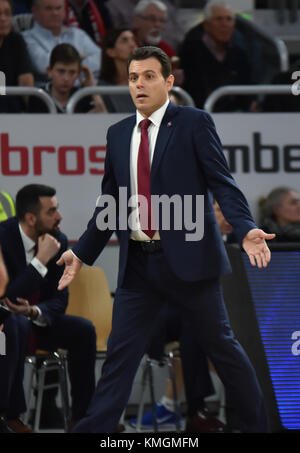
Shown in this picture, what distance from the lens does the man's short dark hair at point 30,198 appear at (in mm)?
5941

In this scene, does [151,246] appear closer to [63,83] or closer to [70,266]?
[70,266]

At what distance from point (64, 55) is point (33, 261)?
1.93 meters

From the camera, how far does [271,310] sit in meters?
4.37

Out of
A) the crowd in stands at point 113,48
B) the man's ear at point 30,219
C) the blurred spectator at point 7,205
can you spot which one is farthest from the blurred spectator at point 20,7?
the man's ear at point 30,219

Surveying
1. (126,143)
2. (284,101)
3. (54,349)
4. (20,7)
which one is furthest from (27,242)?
(20,7)

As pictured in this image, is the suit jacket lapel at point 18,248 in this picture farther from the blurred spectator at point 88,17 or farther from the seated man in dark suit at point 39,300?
the blurred spectator at point 88,17

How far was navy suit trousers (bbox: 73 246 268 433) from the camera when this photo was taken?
4070mm

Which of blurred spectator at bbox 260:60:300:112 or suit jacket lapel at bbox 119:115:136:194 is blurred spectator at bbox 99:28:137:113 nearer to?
blurred spectator at bbox 260:60:300:112

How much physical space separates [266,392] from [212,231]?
2.70 feet

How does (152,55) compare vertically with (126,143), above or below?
above

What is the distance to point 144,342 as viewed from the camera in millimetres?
4152

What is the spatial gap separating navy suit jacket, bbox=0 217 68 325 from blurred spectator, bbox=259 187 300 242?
1.56m
